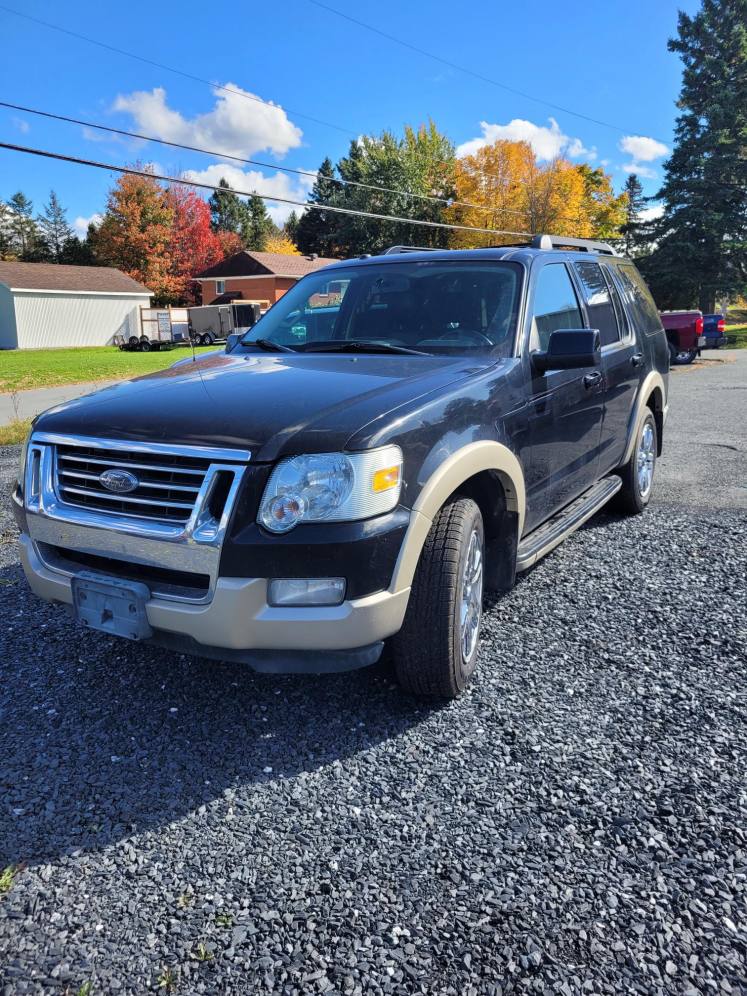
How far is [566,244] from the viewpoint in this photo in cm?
516

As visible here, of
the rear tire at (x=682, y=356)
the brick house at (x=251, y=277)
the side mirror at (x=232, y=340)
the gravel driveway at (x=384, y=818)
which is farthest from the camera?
the brick house at (x=251, y=277)

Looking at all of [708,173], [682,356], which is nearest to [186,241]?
[708,173]

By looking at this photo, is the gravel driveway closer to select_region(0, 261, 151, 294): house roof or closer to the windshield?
the windshield

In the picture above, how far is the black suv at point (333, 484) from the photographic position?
2.59 meters

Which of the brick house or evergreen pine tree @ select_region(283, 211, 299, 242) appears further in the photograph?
evergreen pine tree @ select_region(283, 211, 299, 242)

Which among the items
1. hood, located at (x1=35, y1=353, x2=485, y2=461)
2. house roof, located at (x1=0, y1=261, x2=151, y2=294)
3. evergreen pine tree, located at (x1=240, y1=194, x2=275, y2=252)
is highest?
evergreen pine tree, located at (x1=240, y1=194, x2=275, y2=252)

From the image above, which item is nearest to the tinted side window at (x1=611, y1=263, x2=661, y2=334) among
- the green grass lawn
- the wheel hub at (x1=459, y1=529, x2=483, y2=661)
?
the wheel hub at (x1=459, y1=529, x2=483, y2=661)

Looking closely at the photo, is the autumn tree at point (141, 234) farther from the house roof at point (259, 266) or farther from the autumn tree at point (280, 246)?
the autumn tree at point (280, 246)

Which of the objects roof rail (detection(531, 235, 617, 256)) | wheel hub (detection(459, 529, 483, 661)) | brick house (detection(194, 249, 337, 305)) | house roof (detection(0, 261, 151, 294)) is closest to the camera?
wheel hub (detection(459, 529, 483, 661))

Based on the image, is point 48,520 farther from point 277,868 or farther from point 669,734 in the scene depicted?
point 669,734

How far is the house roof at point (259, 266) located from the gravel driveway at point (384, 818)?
169 feet

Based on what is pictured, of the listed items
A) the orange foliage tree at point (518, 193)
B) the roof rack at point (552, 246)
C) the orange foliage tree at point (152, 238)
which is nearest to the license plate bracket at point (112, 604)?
the roof rack at point (552, 246)

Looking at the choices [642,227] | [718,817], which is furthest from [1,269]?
[718,817]

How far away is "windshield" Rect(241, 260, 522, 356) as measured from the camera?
389 cm
